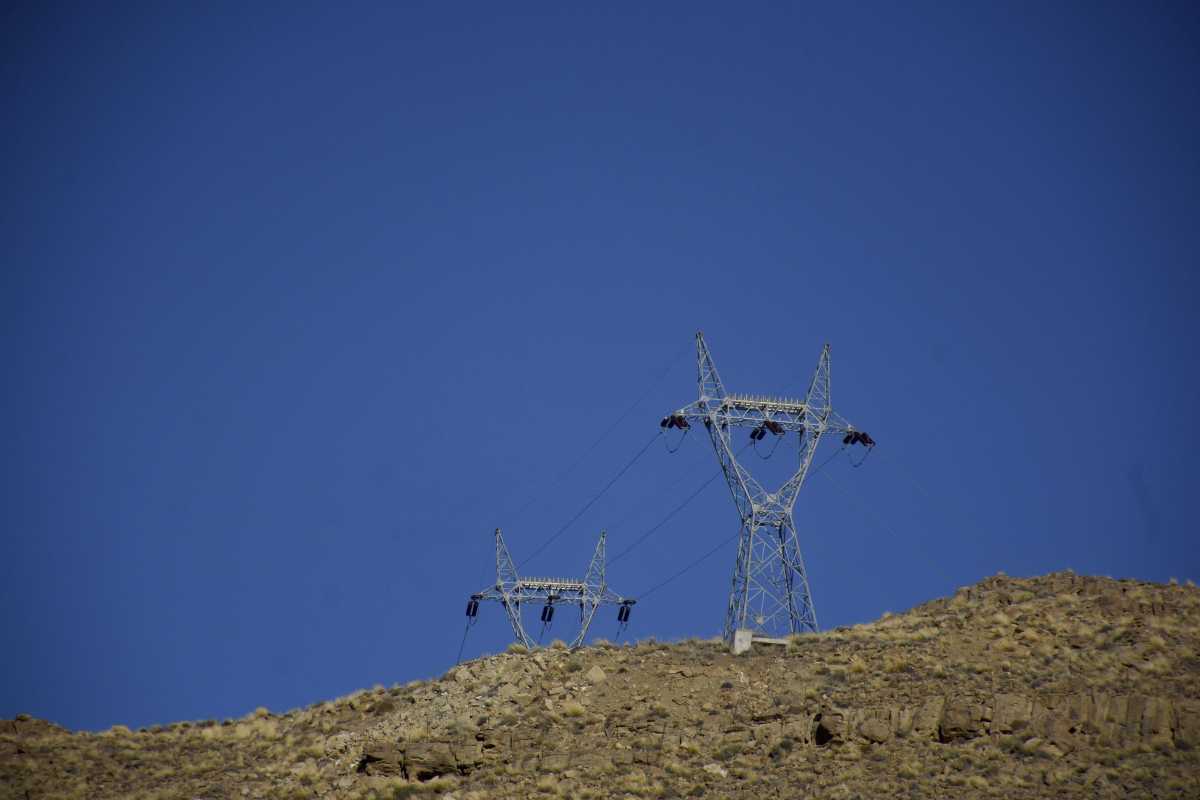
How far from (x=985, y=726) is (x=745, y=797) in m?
6.95

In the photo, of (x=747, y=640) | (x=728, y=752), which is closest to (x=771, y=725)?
(x=728, y=752)

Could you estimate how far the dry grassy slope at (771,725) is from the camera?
41531mm

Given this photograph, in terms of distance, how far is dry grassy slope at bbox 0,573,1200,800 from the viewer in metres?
41.5

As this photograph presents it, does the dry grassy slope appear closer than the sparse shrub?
Yes

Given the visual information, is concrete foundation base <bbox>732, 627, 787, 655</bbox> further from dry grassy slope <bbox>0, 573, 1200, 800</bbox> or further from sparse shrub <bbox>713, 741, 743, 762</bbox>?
sparse shrub <bbox>713, 741, 743, 762</bbox>

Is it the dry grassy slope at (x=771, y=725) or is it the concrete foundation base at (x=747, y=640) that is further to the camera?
the concrete foundation base at (x=747, y=640)

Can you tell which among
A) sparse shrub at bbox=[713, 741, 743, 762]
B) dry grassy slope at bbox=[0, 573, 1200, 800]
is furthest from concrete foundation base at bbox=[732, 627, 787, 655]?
sparse shrub at bbox=[713, 741, 743, 762]

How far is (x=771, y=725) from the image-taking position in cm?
4575

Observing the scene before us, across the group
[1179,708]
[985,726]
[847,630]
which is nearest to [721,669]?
[847,630]

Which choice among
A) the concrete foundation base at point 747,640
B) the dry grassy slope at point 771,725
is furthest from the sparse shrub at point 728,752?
the concrete foundation base at point 747,640

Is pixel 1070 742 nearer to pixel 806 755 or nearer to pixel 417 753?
pixel 806 755

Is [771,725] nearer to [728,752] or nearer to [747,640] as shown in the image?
[728,752]

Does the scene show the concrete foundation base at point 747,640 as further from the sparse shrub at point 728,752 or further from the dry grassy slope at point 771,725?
the sparse shrub at point 728,752

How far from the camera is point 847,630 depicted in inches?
Answer: 2142
